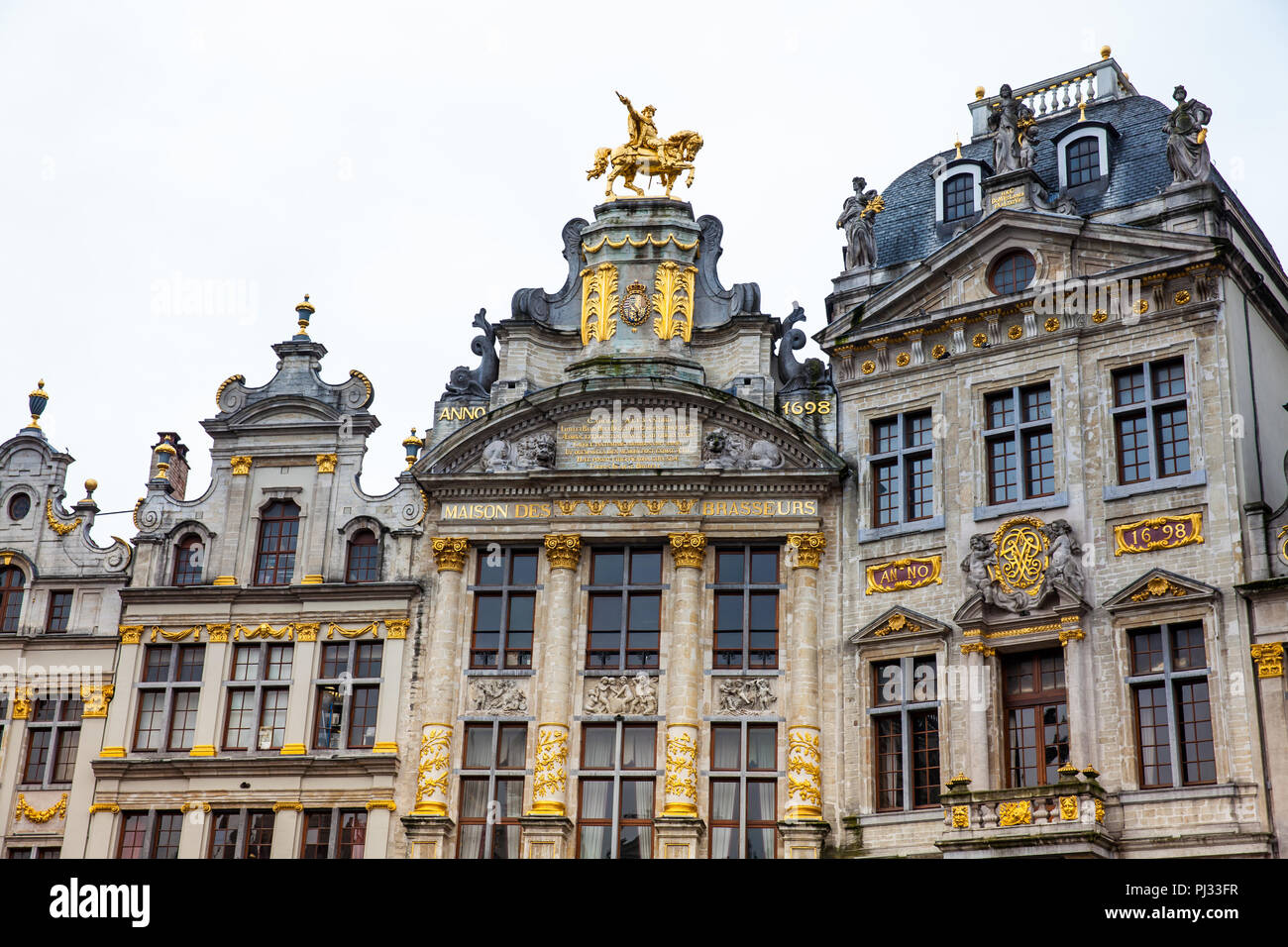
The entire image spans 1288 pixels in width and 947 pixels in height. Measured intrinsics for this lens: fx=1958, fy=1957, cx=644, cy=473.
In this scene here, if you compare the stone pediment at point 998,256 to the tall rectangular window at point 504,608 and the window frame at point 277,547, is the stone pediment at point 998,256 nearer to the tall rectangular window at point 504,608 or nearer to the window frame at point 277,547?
the tall rectangular window at point 504,608

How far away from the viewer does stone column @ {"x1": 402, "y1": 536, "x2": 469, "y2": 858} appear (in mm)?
33375

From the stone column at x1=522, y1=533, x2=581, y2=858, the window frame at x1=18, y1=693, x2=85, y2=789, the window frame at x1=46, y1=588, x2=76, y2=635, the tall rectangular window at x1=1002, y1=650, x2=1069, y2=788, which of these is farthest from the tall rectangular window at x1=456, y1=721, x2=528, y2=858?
the tall rectangular window at x1=1002, y1=650, x2=1069, y2=788

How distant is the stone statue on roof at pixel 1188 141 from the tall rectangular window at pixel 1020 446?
439cm

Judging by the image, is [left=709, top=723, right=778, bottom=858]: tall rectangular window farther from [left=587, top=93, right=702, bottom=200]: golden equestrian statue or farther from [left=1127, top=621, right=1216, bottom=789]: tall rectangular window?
Result: [left=587, top=93, right=702, bottom=200]: golden equestrian statue

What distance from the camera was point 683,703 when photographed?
3378 cm

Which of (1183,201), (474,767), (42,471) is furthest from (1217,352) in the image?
(42,471)

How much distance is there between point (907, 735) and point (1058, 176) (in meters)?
10.8

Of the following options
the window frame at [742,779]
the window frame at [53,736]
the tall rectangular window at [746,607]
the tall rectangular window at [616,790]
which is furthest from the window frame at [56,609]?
the window frame at [742,779]

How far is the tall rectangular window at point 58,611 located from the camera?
36.7m

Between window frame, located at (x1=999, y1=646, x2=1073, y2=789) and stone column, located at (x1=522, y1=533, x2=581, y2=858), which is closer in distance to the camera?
window frame, located at (x1=999, y1=646, x2=1073, y2=789)

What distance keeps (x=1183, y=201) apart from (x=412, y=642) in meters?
15.6

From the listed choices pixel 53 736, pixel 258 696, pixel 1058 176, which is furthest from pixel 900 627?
pixel 53 736

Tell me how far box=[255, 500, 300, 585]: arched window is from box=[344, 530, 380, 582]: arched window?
1098 mm
